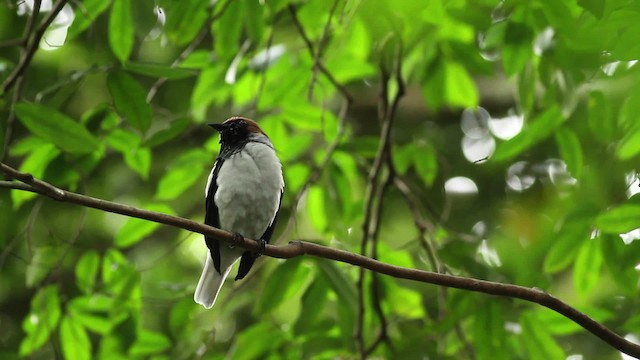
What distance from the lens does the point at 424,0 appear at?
234 centimetres

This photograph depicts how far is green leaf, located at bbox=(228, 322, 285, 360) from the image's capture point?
3.40 metres

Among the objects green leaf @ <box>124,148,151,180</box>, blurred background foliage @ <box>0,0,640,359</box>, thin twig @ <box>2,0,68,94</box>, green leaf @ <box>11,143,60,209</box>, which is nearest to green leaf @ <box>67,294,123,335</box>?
blurred background foliage @ <box>0,0,640,359</box>

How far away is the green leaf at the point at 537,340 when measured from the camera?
306 cm

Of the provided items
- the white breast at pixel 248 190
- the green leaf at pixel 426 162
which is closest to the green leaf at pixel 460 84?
the green leaf at pixel 426 162

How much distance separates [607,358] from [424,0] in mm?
3399

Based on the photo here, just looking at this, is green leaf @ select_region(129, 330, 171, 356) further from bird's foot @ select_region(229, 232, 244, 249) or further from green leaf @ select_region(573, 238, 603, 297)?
green leaf @ select_region(573, 238, 603, 297)

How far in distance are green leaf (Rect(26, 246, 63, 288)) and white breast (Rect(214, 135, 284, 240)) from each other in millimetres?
837

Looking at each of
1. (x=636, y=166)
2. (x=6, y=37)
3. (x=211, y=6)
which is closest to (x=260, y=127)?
(x=211, y=6)

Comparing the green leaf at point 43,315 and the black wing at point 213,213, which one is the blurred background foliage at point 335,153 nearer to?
the green leaf at point 43,315

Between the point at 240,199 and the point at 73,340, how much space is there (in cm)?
101

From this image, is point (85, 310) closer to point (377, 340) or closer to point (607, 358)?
point (377, 340)

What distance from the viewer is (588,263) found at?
9.87 feet

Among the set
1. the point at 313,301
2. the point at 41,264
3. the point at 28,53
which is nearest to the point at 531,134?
the point at 313,301

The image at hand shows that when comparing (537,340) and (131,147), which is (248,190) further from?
(537,340)
